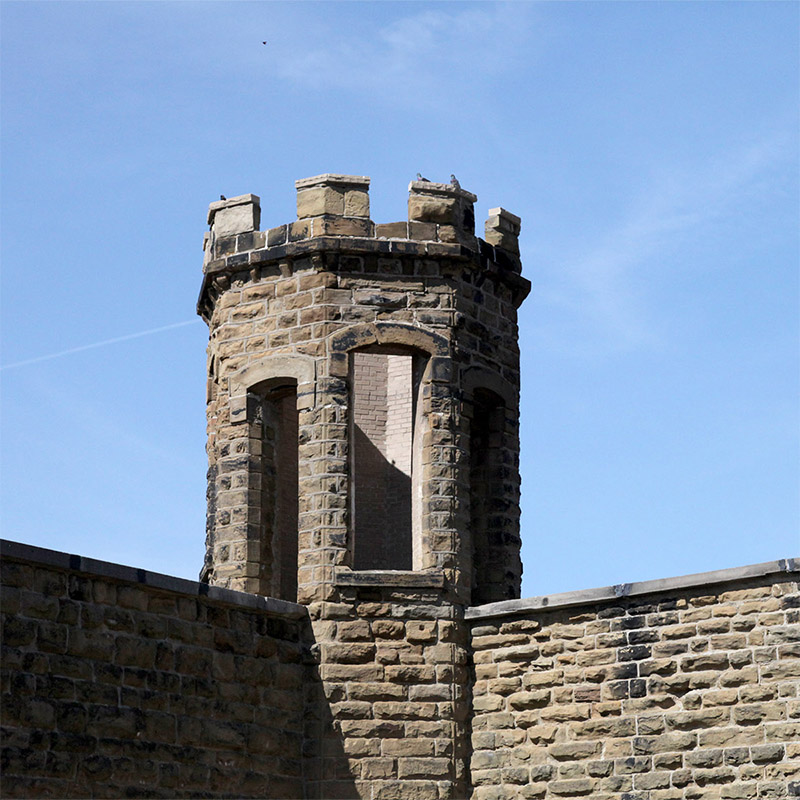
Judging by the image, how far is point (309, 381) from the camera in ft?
51.6

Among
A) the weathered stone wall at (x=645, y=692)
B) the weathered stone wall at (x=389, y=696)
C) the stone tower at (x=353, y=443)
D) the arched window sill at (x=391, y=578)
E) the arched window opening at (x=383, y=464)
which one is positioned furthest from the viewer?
the arched window opening at (x=383, y=464)

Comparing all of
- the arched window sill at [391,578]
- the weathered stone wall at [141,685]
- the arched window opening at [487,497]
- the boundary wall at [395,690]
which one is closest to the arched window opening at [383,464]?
the arched window opening at [487,497]

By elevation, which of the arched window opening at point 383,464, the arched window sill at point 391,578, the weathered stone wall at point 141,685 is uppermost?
the arched window opening at point 383,464

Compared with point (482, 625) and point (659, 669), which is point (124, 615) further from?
point (659, 669)

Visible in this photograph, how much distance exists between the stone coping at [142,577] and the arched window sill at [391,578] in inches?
18.6

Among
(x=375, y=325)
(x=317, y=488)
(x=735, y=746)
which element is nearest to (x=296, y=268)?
(x=375, y=325)

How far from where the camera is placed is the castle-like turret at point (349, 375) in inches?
608

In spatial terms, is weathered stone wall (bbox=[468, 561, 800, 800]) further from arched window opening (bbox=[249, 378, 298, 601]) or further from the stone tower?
arched window opening (bbox=[249, 378, 298, 601])

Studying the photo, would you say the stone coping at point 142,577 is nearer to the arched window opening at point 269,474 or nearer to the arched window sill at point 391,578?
the arched window sill at point 391,578

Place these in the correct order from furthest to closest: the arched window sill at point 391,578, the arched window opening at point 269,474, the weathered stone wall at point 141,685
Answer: the arched window opening at point 269,474
the arched window sill at point 391,578
the weathered stone wall at point 141,685

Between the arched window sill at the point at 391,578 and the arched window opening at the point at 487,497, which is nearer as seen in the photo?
the arched window sill at the point at 391,578

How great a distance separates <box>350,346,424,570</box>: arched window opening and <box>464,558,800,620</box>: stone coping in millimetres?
5644

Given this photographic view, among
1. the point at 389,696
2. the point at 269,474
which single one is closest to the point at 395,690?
the point at 389,696

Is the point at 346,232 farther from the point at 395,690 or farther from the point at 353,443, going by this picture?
the point at 395,690
